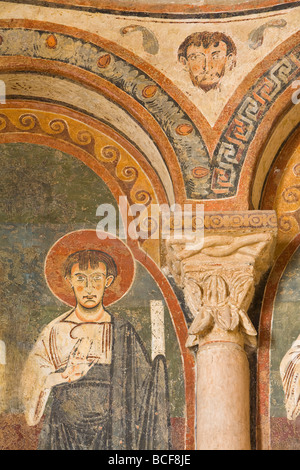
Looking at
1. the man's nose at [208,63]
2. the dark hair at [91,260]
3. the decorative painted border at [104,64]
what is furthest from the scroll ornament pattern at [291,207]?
the dark hair at [91,260]

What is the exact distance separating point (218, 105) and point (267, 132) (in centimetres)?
49

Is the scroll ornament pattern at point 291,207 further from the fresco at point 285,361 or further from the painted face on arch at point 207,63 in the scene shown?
the painted face on arch at point 207,63

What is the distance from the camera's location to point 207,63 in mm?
7430

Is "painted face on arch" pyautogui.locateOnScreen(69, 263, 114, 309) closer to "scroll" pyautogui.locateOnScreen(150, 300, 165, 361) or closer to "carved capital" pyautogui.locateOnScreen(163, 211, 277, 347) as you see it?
"scroll" pyautogui.locateOnScreen(150, 300, 165, 361)

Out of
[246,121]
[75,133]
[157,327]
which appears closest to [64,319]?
[157,327]

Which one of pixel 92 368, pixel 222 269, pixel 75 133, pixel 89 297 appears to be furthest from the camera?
pixel 75 133

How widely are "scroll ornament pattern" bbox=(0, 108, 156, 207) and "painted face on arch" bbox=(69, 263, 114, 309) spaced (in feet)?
3.01

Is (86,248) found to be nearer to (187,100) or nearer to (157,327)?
(157,327)

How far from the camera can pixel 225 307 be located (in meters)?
6.61

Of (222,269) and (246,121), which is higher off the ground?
(246,121)

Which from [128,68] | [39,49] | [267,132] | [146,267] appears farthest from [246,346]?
[39,49]

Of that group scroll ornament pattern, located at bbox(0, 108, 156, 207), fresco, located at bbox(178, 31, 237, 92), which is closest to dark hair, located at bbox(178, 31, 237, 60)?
fresco, located at bbox(178, 31, 237, 92)

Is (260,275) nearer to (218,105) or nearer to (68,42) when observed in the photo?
(218,105)

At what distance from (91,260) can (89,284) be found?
223mm
